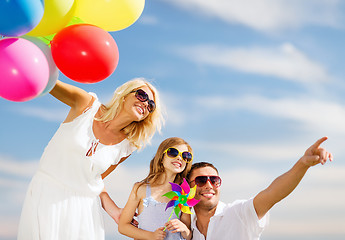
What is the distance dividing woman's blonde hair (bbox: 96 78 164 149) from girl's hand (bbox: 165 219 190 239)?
1056 mm

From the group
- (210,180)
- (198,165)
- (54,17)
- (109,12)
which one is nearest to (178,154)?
(198,165)

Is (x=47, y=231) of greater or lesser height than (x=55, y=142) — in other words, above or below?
below

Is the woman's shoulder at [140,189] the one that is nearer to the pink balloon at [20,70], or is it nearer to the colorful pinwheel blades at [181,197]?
the colorful pinwheel blades at [181,197]

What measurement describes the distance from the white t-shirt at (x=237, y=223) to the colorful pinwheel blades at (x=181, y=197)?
1.14 feet

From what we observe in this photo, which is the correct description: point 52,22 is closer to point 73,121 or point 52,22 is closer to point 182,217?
point 73,121

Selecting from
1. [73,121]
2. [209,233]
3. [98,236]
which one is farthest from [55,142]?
[209,233]

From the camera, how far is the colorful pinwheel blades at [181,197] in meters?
4.86

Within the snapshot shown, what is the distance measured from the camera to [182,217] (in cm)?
520

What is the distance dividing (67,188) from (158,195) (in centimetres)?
112

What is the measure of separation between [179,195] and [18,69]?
232 cm

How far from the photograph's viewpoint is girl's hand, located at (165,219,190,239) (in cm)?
484

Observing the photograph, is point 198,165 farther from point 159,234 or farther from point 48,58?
point 48,58

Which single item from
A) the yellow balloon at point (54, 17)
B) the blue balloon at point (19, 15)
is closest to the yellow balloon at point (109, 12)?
the yellow balloon at point (54, 17)

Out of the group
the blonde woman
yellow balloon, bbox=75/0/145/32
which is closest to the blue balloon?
yellow balloon, bbox=75/0/145/32
